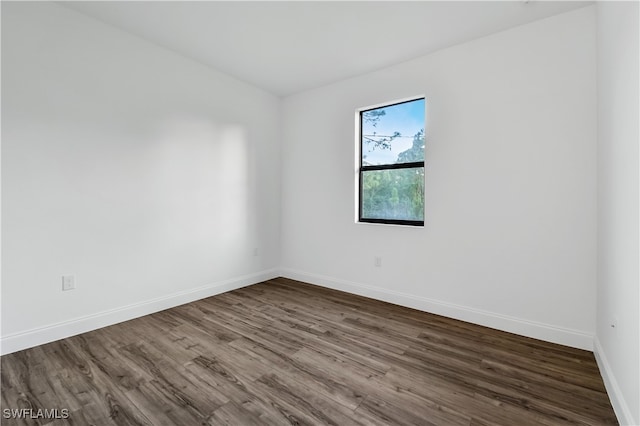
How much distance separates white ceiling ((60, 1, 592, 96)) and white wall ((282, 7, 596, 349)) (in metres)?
0.23

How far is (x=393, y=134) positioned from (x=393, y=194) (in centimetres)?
72

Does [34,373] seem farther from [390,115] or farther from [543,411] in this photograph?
[390,115]

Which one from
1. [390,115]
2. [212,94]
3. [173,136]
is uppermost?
[212,94]

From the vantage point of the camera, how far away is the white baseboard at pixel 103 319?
7.14 feet

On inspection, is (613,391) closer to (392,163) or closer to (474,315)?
(474,315)

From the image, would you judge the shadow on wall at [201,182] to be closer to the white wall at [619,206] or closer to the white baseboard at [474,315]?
the white baseboard at [474,315]

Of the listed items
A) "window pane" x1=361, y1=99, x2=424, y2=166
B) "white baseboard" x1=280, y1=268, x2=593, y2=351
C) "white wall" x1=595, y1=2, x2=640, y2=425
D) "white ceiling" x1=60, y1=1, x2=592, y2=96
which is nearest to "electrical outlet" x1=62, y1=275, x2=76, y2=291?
"white ceiling" x1=60, y1=1, x2=592, y2=96

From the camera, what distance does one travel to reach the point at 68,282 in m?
2.41

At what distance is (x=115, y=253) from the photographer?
8.80 feet

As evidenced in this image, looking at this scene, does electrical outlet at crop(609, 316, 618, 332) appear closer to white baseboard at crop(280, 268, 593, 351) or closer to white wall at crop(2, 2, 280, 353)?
white baseboard at crop(280, 268, 593, 351)

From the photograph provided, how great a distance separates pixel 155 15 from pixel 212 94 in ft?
3.41

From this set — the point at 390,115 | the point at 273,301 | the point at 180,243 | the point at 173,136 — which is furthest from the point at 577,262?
the point at 173,136

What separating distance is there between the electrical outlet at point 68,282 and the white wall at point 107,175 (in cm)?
4
